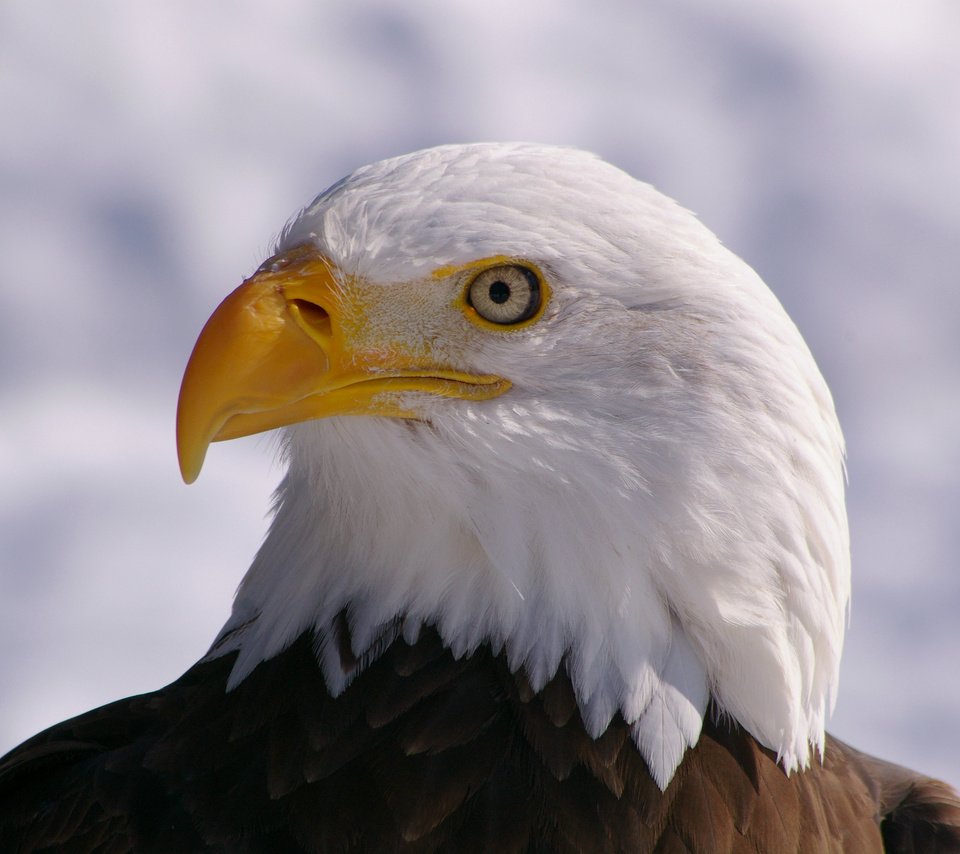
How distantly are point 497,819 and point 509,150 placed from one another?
1.13 m

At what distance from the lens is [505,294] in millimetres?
2064

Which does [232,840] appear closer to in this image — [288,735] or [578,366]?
[288,735]

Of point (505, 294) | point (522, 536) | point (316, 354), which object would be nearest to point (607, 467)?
point (522, 536)

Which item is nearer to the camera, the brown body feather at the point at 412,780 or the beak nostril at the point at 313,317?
the brown body feather at the point at 412,780

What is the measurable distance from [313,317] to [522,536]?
510 millimetres

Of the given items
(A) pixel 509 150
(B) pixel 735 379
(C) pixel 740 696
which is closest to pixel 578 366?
(B) pixel 735 379

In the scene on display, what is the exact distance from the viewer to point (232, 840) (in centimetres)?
196

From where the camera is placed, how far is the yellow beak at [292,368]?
2.03 m

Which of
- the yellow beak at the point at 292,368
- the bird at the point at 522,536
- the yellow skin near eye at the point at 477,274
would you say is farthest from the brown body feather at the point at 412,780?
the yellow skin near eye at the point at 477,274

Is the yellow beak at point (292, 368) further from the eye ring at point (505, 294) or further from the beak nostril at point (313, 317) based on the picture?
the eye ring at point (505, 294)

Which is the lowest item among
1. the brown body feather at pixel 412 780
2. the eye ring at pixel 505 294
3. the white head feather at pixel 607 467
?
A: the brown body feather at pixel 412 780

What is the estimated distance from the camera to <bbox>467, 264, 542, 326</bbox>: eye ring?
6.74 ft

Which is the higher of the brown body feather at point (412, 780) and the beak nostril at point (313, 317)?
the beak nostril at point (313, 317)

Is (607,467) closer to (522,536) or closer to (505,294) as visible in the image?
(522,536)
